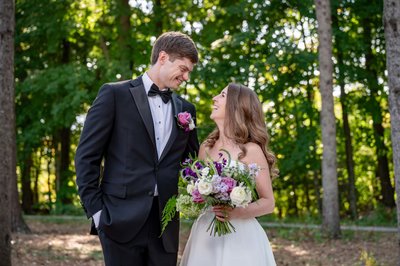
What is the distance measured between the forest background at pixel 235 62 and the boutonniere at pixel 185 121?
10.9 m

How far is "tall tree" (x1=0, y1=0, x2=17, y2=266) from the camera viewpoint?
24.1ft

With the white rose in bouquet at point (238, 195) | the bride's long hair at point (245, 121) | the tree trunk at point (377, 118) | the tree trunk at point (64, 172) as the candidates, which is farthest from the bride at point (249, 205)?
the tree trunk at point (64, 172)

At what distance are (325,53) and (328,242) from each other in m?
3.92

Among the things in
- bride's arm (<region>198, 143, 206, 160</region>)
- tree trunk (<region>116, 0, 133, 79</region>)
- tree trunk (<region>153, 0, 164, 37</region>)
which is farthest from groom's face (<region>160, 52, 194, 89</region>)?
tree trunk (<region>153, 0, 164, 37</region>)

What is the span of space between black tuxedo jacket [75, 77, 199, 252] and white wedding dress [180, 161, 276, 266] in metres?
0.45

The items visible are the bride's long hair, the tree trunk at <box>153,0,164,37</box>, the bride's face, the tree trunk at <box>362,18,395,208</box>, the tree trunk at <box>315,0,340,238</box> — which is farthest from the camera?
the tree trunk at <box>153,0,164,37</box>

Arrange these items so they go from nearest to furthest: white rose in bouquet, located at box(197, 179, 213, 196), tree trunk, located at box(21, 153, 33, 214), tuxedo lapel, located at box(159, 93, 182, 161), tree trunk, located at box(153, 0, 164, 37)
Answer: white rose in bouquet, located at box(197, 179, 213, 196), tuxedo lapel, located at box(159, 93, 182, 161), tree trunk, located at box(153, 0, 164, 37), tree trunk, located at box(21, 153, 33, 214)

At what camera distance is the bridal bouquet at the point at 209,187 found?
3955mm

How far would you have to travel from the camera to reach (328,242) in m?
12.5

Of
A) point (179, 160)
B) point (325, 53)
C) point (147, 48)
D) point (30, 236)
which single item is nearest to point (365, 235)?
point (325, 53)

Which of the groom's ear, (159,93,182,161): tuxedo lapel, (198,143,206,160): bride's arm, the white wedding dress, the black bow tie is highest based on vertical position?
the groom's ear

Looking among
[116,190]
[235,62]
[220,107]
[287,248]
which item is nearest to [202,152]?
[220,107]

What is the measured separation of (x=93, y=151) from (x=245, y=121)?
1255 millimetres

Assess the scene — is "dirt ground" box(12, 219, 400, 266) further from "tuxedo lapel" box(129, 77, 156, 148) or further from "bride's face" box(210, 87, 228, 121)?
"tuxedo lapel" box(129, 77, 156, 148)
